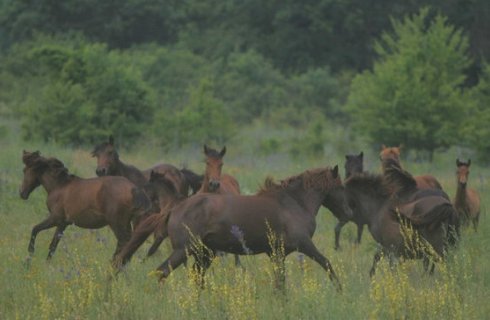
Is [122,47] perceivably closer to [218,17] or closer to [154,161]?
[218,17]

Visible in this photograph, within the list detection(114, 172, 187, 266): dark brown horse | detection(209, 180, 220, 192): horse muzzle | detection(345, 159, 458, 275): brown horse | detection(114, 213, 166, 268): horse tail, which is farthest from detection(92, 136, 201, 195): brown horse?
detection(114, 213, 166, 268): horse tail

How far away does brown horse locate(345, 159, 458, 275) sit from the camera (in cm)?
1005

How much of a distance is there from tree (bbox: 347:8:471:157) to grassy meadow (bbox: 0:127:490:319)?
11.7 metres

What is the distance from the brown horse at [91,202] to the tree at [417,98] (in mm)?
16434

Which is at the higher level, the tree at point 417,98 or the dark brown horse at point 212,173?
the tree at point 417,98

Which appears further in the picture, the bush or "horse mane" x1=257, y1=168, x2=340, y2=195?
the bush

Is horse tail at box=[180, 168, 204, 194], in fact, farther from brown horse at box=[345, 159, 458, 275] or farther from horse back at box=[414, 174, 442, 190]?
horse back at box=[414, 174, 442, 190]

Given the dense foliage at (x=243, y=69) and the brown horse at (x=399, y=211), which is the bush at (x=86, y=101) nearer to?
the dense foliage at (x=243, y=69)

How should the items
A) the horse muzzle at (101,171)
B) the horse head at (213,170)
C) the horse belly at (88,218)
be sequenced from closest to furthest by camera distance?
1. the horse belly at (88,218)
2. the horse head at (213,170)
3. the horse muzzle at (101,171)

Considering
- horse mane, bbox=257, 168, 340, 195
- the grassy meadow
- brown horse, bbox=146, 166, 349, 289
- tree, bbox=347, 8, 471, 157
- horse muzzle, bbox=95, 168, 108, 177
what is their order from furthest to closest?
tree, bbox=347, 8, 471, 157
horse muzzle, bbox=95, 168, 108, 177
horse mane, bbox=257, 168, 340, 195
brown horse, bbox=146, 166, 349, 289
the grassy meadow

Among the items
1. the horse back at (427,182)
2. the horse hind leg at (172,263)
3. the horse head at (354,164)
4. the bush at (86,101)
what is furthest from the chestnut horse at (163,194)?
the bush at (86,101)

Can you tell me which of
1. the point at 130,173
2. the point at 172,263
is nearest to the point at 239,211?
the point at 172,263

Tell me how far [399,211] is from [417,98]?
1723 centimetres

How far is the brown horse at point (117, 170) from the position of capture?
13.1 metres
